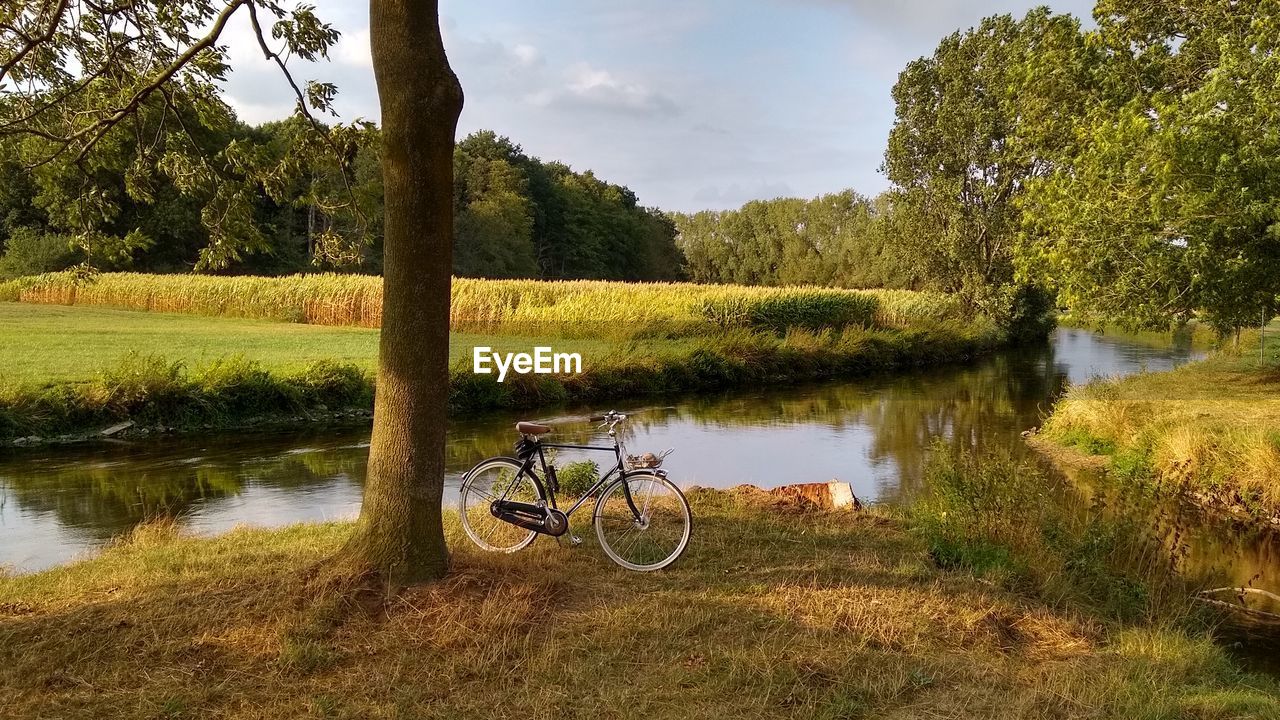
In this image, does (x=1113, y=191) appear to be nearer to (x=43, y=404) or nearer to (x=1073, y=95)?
(x=1073, y=95)

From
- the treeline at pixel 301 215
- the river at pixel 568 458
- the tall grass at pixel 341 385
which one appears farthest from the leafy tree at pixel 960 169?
the treeline at pixel 301 215

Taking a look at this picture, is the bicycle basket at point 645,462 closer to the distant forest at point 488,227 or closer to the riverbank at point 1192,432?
the distant forest at point 488,227

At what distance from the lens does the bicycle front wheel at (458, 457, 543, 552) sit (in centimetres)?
640

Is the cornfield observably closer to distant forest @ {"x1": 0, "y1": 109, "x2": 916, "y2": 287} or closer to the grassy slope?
distant forest @ {"x1": 0, "y1": 109, "x2": 916, "y2": 287}

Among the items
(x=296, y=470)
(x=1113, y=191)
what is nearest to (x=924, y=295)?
(x=1113, y=191)

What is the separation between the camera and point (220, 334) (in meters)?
23.9

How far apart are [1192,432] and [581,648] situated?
35.1 feet

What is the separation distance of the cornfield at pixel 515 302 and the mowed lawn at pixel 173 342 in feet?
3.56

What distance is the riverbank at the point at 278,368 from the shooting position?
44.9ft

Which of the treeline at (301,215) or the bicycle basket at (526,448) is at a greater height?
the treeline at (301,215)

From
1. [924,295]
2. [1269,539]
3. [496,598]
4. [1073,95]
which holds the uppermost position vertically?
[1073,95]

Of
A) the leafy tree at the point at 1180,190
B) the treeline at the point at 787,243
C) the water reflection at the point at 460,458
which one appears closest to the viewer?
the water reflection at the point at 460,458

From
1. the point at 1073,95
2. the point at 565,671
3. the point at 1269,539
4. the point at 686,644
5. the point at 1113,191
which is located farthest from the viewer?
A: the point at 1073,95

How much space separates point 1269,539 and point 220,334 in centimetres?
2387
